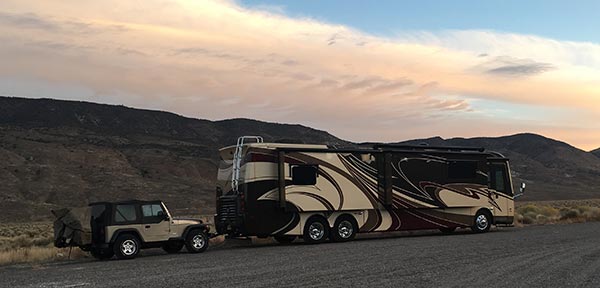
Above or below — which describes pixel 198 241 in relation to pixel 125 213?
below

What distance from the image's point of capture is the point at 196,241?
1844 centimetres

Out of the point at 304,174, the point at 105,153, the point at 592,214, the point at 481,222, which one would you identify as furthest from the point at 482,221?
the point at 105,153

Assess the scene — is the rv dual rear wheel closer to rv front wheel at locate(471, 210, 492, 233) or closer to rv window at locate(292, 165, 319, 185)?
rv window at locate(292, 165, 319, 185)

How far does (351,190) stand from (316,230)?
1784mm

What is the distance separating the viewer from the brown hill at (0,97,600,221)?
64.2 m

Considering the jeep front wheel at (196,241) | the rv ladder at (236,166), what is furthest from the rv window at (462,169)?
the jeep front wheel at (196,241)

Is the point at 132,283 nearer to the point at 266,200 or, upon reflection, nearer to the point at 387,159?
the point at 266,200

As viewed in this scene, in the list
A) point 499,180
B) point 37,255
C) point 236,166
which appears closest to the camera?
point 37,255

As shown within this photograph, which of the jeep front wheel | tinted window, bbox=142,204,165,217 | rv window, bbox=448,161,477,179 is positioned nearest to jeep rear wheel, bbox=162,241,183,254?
the jeep front wheel

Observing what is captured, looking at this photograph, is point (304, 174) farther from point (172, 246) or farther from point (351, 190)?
point (172, 246)

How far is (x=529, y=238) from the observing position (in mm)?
20188

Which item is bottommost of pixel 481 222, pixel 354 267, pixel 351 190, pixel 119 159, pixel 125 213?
pixel 354 267

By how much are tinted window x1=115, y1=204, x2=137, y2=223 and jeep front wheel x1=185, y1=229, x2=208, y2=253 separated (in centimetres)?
166

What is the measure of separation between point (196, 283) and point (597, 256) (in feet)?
30.8
